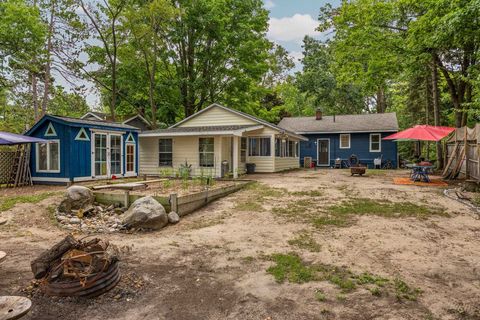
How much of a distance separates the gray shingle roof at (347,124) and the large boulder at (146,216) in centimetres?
1797

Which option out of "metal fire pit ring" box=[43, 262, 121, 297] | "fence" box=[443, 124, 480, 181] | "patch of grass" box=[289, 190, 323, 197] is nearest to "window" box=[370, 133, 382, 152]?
"fence" box=[443, 124, 480, 181]

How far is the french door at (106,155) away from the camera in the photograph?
1212 cm

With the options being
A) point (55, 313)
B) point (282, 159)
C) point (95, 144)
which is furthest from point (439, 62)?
point (55, 313)

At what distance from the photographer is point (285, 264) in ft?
14.2

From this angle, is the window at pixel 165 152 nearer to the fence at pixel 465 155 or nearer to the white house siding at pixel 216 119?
the white house siding at pixel 216 119

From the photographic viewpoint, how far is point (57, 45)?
18750 mm

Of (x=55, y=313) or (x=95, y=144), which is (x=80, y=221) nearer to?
(x=55, y=313)

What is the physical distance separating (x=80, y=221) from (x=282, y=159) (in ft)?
42.4

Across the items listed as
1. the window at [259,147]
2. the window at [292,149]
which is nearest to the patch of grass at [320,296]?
the window at [259,147]

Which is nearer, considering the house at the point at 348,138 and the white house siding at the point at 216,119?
the white house siding at the point at 216,119

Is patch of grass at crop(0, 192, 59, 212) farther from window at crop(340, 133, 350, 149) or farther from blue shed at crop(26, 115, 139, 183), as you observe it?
window at crop(340, 133, 350, 149)

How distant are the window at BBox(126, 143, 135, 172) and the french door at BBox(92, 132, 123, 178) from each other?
514 mm

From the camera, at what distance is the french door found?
39.8 ft

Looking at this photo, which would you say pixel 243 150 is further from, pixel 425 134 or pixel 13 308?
pixel 13 308
